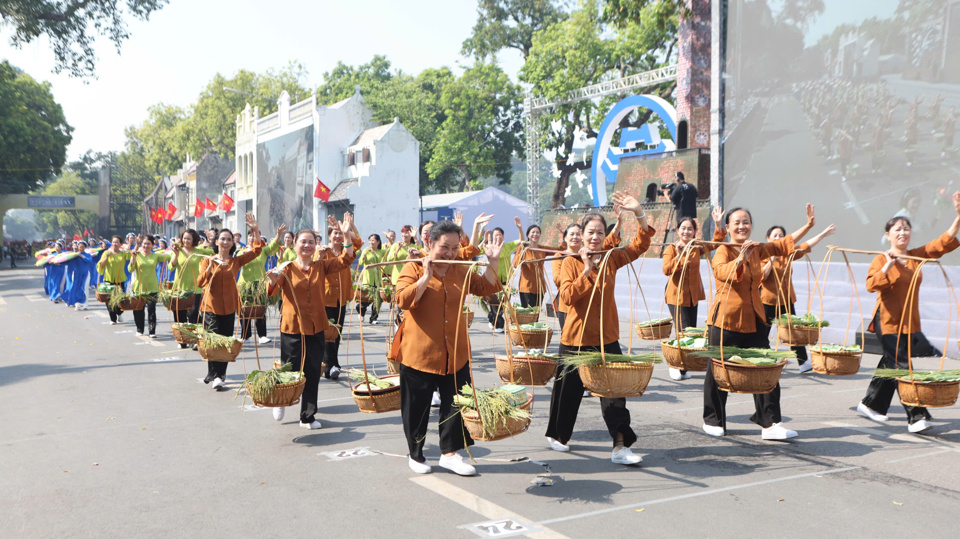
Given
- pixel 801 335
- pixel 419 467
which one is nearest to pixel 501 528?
pixel 419 467

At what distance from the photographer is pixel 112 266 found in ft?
54.8

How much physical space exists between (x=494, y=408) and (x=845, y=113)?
14.7m

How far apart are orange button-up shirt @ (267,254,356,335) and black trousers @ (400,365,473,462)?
6.52ft

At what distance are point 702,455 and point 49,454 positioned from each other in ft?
17.3

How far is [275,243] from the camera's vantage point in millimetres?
10023

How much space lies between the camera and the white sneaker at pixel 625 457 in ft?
18.9

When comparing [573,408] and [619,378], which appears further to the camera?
[573,408]

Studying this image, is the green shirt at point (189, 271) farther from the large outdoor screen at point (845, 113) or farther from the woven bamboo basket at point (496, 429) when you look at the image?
the large outdoor screen at point (845, 113)

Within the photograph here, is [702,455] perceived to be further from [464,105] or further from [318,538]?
[464,105]

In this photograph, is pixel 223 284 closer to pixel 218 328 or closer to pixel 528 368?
pixel 218 328

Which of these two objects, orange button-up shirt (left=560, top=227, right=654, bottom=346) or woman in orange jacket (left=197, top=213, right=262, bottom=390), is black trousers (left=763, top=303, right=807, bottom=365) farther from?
woman in orange jacket (left=197, top=213, right=262, bottom=390)

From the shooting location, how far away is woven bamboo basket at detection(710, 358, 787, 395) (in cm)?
582

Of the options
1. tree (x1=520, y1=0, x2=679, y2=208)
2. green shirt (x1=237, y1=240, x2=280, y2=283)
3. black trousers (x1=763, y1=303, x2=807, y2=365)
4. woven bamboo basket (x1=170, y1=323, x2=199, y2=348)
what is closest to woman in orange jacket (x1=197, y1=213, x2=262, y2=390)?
woven bamboo basket (x1=170, y1=323, x2=199, y2=348)

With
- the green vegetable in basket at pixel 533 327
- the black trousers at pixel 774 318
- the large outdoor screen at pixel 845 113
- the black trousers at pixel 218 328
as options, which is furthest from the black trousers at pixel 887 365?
the large outdoor screen at pixel 845 113
